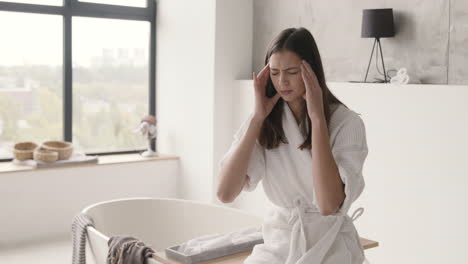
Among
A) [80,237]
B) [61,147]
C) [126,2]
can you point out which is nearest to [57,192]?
[61,147]

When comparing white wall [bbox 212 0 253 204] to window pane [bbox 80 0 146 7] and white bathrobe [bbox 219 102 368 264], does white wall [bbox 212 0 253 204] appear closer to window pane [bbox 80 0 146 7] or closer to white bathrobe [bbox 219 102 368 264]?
window pane [bbox 80 0 146 7]

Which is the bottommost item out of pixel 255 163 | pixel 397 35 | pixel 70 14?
pixel 255 163

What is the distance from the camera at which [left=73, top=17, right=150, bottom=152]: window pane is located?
17.9ft

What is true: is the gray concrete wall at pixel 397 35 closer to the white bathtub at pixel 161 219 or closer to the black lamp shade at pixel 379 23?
the black lamp shade at pixel 379 23

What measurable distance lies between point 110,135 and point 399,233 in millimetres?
2786

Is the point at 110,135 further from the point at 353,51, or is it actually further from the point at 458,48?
the point at 458,48

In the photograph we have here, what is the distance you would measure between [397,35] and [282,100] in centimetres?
221

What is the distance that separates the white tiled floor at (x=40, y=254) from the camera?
4285mm

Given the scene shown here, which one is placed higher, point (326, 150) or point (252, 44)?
point (252, 44)

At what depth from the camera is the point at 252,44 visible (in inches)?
211

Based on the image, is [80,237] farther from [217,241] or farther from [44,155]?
[44,155]

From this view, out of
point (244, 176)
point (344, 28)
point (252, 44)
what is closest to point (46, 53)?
point (252, 44)

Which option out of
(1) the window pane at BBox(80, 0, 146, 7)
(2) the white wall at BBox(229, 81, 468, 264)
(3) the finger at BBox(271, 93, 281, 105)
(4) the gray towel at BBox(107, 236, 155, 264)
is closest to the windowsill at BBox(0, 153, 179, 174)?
(1) the window pane at BBox(80, 0, 146, 7)

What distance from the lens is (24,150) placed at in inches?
195
